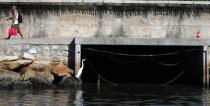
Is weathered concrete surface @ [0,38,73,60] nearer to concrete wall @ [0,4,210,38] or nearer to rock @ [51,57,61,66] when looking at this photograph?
rock @ [51,57,61,66]

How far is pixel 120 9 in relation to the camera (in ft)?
97.9

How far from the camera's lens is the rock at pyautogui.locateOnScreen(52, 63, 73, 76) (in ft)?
91.0

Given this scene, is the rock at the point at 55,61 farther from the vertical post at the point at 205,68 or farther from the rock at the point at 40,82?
the vertical post at the point at 205,68

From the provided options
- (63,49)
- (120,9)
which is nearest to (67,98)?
(63,49)

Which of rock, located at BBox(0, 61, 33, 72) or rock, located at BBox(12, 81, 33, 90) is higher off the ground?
rock, located at BBox(0, 61, 33, 72)

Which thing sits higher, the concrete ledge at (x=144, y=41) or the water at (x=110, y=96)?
the concrete ledge at (x=144, y=41)

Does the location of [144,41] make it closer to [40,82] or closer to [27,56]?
[40,82]

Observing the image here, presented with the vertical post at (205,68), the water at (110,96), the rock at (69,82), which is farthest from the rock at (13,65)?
the vertical post at (205,68)

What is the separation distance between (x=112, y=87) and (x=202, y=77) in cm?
430

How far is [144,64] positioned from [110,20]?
5045 mm

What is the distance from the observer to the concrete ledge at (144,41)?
28.3 metres

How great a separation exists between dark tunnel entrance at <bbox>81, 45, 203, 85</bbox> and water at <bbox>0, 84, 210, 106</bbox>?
7.29 ft

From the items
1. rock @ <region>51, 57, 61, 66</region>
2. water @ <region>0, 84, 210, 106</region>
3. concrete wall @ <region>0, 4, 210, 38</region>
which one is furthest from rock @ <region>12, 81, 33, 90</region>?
concrete wall @ <region>0, 4, 210, 38</region>

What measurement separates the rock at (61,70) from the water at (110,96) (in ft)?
3.20
